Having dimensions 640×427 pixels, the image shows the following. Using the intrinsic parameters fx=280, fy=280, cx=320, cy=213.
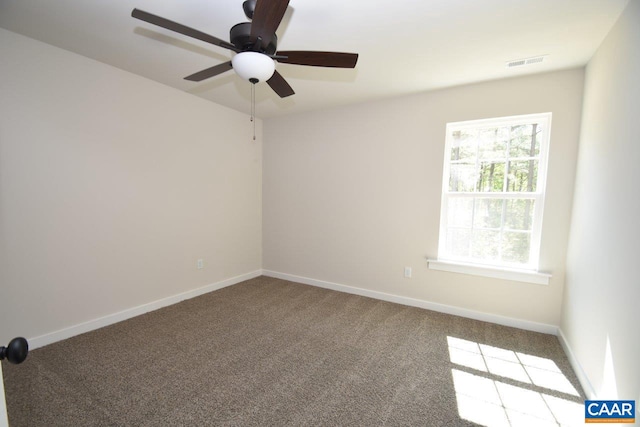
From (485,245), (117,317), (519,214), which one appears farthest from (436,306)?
(117,317)

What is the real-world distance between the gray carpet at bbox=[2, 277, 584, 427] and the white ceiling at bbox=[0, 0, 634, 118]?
2550 millimetres

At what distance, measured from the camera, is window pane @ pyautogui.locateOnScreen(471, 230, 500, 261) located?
304cm

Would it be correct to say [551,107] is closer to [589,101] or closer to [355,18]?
[589,101]

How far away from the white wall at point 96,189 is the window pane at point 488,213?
10.7 ft

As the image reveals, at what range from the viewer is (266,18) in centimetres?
143

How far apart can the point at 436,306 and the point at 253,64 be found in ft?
10.2

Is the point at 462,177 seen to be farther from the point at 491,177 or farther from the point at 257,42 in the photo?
the point at 257,42

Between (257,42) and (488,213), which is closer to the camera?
(257,42)

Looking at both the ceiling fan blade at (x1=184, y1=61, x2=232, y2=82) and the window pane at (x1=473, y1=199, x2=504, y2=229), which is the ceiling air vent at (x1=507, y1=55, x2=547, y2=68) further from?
the ceiling fan blade at (x1=184, y1=61, x2=232, y2=82)

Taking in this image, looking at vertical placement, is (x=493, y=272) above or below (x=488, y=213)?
below

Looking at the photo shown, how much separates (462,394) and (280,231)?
10.3ft

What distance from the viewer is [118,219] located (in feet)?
9.46

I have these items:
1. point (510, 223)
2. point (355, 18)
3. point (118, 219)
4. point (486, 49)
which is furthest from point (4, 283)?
point (510, 223)

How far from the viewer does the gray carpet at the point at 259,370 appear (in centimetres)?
173
